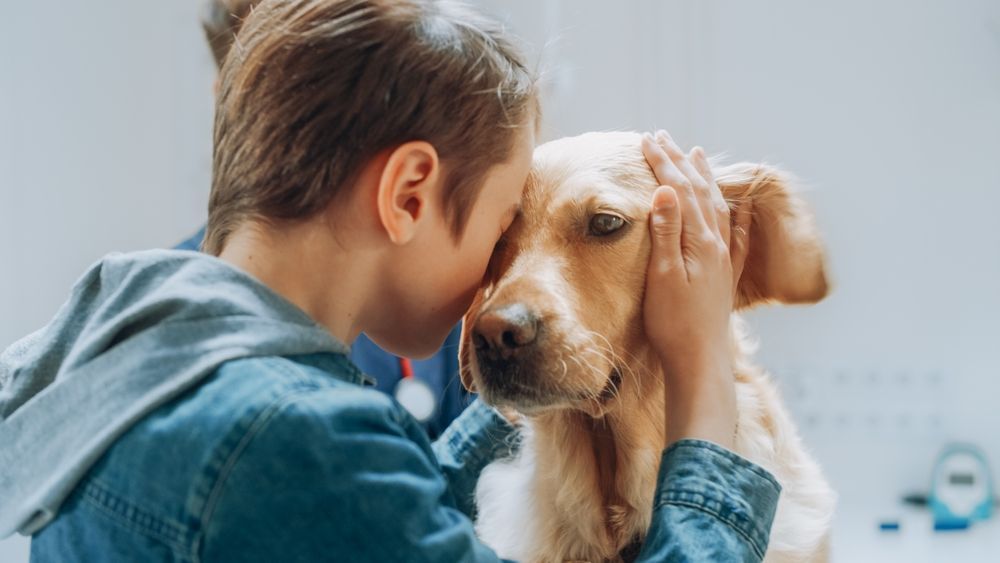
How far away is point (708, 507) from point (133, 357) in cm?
44

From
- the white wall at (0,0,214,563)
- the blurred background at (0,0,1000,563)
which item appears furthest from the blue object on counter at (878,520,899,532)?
A: the white wall at (0,0,214,563)

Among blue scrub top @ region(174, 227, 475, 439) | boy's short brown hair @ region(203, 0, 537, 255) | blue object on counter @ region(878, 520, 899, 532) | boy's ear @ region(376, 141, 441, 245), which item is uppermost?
boy's short brown hair @ region(203, 0, 537, 255)

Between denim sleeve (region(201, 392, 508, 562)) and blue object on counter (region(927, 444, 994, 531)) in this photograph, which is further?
blue object on counter (region(927, 444, 994, 531))

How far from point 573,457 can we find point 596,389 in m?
0.14

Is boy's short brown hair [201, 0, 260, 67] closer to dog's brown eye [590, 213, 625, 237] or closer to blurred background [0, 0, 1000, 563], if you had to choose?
blurred background [0, 0, 1000, 563]

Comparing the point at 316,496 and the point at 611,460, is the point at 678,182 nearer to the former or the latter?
the point at 611,460

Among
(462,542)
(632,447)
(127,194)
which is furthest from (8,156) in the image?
(462,542)

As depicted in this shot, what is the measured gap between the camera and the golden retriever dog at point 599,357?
861 mm

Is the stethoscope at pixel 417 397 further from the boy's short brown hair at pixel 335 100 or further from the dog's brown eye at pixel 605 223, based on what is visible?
the boy's short brown hair at pixel 335 100

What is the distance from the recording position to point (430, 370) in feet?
4.85

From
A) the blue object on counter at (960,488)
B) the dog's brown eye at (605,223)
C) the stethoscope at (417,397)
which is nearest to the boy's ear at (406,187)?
the dog's brown eye at (605,223)

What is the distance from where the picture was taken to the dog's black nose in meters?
0.83

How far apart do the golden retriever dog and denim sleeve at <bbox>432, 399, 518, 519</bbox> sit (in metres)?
0.03

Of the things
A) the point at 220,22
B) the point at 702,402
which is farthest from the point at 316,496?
the point at 220,22
